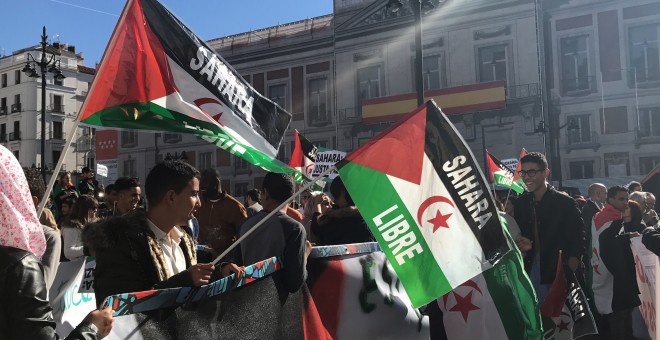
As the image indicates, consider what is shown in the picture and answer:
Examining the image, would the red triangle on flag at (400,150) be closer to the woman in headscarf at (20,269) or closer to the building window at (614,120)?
the woman in headscarf at (20,269)

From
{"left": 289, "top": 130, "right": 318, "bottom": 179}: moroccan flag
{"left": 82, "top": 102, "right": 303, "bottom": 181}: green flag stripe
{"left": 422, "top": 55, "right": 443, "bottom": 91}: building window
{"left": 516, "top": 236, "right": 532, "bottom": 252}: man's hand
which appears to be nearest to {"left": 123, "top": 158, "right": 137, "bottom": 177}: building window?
{"left": 422, "top": 55, "right": 443, "bottom": 91}: building window

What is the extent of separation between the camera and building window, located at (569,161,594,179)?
32138mm

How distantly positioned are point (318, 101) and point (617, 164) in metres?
16.9

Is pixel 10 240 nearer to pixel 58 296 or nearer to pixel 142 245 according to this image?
pixel 142 245

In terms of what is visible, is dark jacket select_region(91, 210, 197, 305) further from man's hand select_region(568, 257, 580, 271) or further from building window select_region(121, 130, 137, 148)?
building window select_region(121, 130, 137, 148)

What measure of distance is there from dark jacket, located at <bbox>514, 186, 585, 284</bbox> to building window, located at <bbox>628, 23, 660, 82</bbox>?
29.6 meters

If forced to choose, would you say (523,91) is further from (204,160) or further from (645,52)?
(204,160)

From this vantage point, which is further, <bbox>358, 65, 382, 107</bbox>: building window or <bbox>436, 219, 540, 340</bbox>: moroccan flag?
<bbox>358, 65, 382, 107</bbox>: building window

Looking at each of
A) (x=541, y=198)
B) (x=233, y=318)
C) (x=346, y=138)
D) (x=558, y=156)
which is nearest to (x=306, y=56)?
(x=346, y=138)

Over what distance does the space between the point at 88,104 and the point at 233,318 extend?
1.51 metres

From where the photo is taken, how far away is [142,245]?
2.86 m

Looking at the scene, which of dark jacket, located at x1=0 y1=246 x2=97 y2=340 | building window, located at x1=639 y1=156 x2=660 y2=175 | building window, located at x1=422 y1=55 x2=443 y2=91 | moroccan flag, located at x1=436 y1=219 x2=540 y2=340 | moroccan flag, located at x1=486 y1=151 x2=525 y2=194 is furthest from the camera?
building window, located at x1=422 y1=55 x2=443 y2=91

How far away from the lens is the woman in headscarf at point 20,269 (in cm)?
195

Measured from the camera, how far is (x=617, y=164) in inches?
1241
